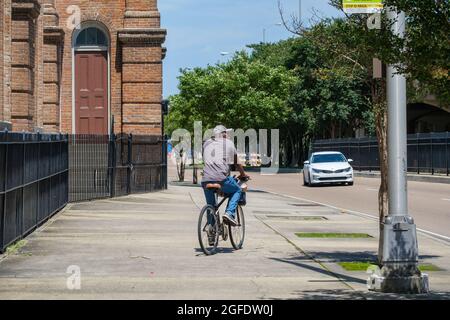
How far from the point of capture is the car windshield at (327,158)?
40134 millimetres

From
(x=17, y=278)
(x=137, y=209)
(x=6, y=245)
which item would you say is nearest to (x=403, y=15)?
(x=17, y=278)

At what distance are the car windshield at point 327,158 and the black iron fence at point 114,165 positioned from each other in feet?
37.5

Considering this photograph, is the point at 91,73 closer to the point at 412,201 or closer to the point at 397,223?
the point at 412,201

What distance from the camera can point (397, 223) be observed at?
1005cm

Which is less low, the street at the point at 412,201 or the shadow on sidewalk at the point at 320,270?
the street at the point at 412,201

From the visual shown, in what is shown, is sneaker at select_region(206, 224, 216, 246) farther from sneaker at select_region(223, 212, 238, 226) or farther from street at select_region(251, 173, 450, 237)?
street at select_region(251, 173, 450, 237)

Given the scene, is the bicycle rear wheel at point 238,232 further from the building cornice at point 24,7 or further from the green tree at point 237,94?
the green tree at point 237,94

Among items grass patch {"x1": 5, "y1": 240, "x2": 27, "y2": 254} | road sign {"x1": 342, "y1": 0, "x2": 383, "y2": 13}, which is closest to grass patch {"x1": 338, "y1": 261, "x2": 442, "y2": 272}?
road sign {"x1": 342, "y1": 0, "x2": 383, "y2": 13}

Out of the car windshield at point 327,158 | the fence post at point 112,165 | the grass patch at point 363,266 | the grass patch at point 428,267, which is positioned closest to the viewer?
the grass patch at point 363,266

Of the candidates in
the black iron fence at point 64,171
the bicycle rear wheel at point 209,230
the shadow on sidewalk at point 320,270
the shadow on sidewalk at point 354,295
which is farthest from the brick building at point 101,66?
the shadow on sidewalk at point 354,295

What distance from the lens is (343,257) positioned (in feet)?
43.8

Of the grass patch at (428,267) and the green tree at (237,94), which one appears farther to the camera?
the green tree at (237,94)

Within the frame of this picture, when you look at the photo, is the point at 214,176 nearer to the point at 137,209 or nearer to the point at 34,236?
the point at 34,236

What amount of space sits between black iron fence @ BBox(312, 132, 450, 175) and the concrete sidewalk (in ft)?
87.6
